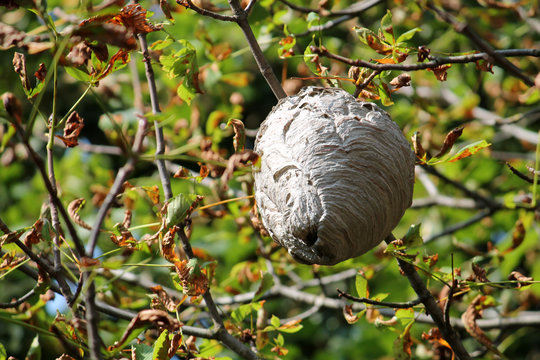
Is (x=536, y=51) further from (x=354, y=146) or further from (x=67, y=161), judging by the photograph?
(x=67, y=161)

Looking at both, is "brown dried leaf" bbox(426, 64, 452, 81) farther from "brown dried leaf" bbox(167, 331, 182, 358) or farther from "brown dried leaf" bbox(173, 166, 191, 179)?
"brown dried leaf" bbox(167, 331, 182, 358)

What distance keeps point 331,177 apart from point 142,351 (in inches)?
33.9

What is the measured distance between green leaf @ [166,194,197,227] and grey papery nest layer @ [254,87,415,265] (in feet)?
0.88

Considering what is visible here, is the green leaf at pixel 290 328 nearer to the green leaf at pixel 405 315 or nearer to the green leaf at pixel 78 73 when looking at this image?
the green leaf at pixel 405 315

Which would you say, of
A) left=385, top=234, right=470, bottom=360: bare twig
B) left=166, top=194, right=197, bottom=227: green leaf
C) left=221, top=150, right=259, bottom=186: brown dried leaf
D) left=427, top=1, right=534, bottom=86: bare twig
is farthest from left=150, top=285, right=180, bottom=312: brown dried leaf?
left=427, top=1, right=534, bottom=86: bare twig

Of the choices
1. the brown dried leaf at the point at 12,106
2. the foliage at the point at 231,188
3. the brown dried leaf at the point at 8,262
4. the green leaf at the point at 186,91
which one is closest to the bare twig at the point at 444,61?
the foliage at the point at 231,188

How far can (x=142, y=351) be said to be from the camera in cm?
193

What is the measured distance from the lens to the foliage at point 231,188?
1.75m

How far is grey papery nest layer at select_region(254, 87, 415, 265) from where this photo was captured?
1863mm

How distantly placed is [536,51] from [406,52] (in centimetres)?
45

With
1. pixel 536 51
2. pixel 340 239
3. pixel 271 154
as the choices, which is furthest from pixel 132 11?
pixel 536 51

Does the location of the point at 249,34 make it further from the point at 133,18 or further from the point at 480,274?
the point at 480,274

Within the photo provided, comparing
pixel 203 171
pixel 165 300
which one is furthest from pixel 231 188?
pixel 165 300

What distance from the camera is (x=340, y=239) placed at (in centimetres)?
186
